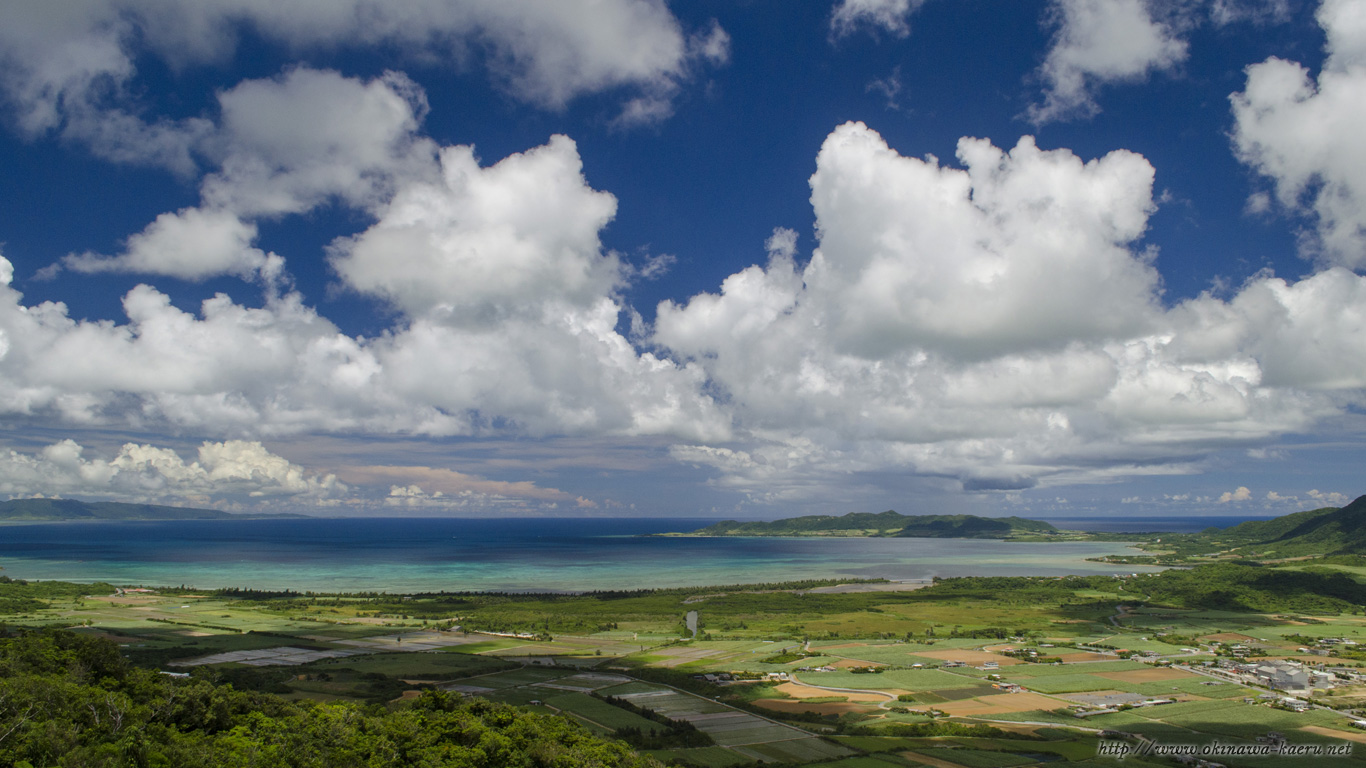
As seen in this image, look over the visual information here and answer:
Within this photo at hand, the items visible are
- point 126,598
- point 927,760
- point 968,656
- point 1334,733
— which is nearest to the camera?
point 927,760

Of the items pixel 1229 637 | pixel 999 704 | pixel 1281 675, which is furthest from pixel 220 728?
pixel 1229 637

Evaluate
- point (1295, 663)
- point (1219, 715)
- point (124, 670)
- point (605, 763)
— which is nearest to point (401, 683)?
point (124, 670)

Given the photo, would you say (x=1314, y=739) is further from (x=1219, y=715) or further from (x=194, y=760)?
(x=194, y=760)

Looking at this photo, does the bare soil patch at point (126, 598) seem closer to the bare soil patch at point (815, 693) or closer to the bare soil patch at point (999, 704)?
the bare soil patch at point (815, 693)

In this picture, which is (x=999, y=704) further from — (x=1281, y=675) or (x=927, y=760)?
(x=1281, y=675)

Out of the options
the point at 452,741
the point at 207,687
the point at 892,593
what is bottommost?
the point at 892,593

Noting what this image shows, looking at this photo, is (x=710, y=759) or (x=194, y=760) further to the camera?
(x=710, y=759)

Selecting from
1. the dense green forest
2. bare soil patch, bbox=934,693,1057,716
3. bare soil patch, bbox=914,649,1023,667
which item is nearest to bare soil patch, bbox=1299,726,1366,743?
bare soil patch, bbox=934,693,1057,716

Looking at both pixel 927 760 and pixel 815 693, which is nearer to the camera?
pixel 927 760
